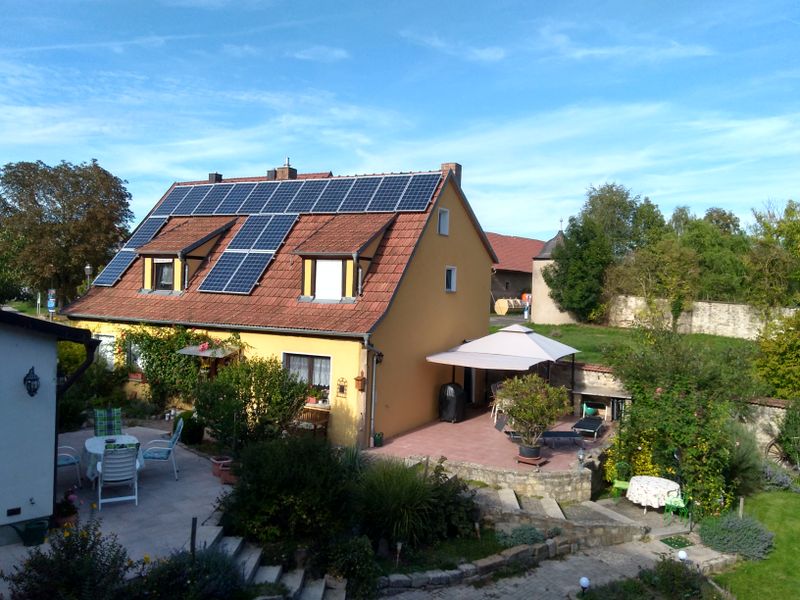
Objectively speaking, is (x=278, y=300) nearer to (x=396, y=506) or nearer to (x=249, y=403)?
(x=249, y=403)

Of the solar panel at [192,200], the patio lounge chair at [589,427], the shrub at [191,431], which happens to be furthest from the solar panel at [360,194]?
the patio lounge chair at [589,427]

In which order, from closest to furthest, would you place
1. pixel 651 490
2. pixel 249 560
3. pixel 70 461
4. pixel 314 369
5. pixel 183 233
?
pixel 249 560, pixel 70 461, pixel 651 490, pixel 314 369, pixel 183 233

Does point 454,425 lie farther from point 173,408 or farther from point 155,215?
point 155,215

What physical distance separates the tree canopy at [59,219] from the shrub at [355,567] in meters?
35.2

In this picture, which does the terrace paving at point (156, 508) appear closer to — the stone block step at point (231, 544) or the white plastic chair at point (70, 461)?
the white plastic chair at point (70, 461)

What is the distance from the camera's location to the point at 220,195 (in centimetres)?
2352

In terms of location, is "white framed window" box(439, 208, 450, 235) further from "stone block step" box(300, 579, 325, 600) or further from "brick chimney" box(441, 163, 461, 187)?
"stone block step" box(300, 579, 325, 600)

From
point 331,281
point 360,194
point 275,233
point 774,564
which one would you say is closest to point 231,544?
point 331,281

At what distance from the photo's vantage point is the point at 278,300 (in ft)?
60.1

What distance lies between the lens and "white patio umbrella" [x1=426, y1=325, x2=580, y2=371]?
17938mm

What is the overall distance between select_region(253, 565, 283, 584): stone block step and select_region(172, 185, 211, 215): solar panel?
16826 millimetres

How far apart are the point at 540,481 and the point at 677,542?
2885 millimetres

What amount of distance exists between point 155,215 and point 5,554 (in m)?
17.3

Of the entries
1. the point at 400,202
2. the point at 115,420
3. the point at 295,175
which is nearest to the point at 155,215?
the point at 295,175
